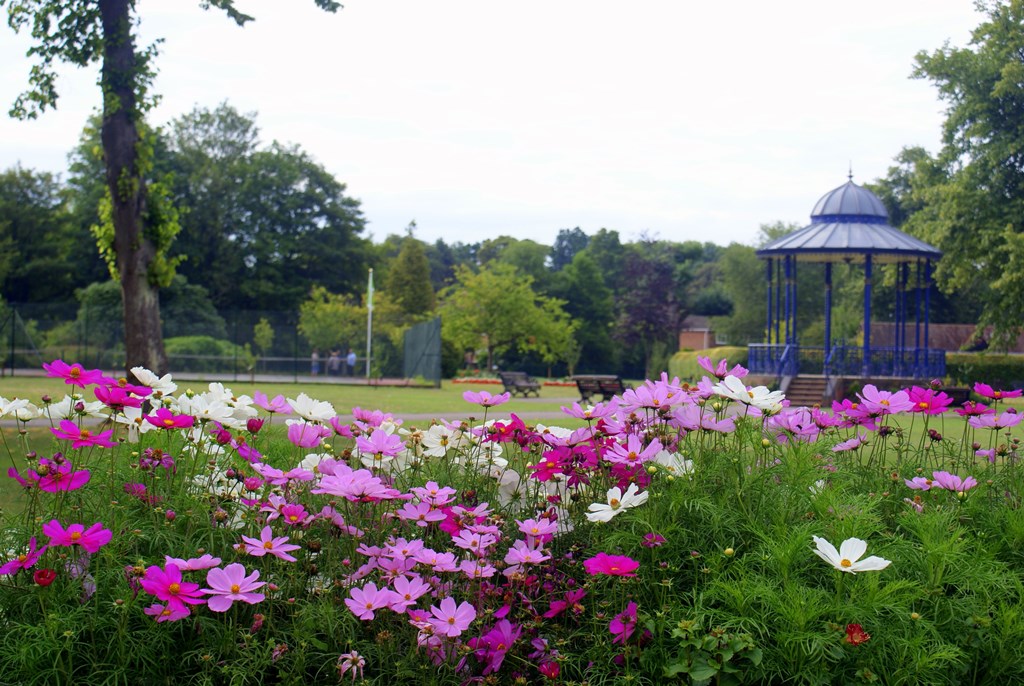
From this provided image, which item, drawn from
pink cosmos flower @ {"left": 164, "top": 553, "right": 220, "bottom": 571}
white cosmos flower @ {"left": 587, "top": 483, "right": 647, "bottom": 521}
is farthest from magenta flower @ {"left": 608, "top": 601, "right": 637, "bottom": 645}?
pink cosmos flower @ {"left": 164, "top": 553, "right": 220, "bottom": 571}

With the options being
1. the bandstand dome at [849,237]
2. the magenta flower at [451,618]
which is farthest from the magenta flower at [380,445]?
the bandstand dome at [849,237]

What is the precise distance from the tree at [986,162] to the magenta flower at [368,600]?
87.1 feet

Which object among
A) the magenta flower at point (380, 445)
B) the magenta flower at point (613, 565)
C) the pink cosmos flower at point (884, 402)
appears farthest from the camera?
the pink cosmos flower at point (884, 402)

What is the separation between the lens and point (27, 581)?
2.71 meters

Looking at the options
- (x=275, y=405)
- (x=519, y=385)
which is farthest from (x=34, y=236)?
(x=275, y=405)

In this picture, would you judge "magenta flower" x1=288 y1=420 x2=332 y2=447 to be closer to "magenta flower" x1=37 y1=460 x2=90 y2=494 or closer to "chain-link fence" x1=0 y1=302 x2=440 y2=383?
"magenta flower" x1=37 y1=460 x2=90 y2=494

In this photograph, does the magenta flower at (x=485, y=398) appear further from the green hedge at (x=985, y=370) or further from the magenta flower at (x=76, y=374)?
the green hedge at (x=985, y=370)

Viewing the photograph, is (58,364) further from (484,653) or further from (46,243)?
(46,243)

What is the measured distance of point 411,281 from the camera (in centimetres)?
5419

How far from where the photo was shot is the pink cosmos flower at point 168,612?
7.46 feet

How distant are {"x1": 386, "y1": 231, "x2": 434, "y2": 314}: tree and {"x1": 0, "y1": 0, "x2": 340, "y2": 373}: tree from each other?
41.2 metres

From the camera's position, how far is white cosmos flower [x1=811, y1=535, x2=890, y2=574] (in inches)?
89.6

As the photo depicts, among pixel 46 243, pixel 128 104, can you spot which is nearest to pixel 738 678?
pixel 128 104

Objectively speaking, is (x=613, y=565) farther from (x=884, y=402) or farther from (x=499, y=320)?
(x=499, y=320)
